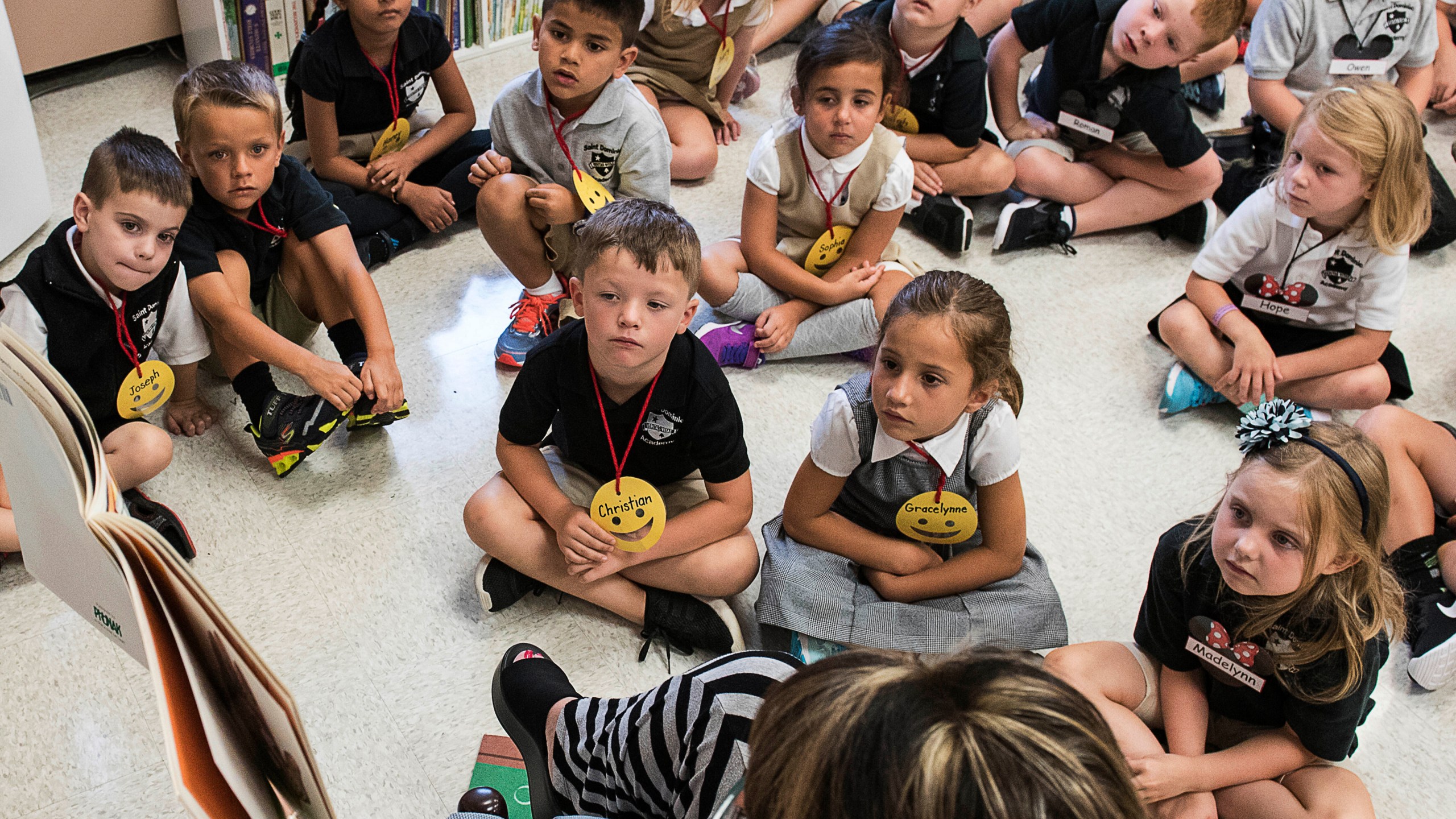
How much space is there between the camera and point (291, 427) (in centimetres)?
169

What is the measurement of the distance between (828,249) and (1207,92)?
130cm

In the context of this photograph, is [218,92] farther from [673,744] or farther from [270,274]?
[673,744]

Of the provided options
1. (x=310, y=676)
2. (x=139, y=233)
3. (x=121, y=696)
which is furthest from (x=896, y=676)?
(x=139, y=233)

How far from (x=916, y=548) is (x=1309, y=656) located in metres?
0.50

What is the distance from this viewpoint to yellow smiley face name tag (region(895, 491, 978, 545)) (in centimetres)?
152

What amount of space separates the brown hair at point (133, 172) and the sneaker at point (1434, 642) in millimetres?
1799

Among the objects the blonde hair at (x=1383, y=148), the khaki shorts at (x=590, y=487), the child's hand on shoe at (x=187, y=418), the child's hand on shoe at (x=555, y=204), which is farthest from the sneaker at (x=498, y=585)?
the blonde hair at (x=1383, y=148)

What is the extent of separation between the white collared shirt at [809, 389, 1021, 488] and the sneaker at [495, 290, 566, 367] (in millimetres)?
648

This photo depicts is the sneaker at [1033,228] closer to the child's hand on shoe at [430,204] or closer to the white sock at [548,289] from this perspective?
the white sock at [548,289]

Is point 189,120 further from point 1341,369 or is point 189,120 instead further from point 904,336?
point 1341,369

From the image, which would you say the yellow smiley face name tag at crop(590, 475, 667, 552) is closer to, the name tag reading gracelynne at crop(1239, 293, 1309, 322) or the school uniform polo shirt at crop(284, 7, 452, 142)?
the school uniform polo shirt at crop(284, 7, 452, 142)

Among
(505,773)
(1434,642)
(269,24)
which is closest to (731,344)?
(505,773)

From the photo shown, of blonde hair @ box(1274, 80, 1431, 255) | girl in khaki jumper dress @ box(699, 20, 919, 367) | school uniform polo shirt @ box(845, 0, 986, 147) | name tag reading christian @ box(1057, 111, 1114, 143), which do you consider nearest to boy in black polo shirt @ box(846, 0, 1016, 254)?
school uniform polo shirt @ box(845, 0, 986, 147)

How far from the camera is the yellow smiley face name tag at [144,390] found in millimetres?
1581
